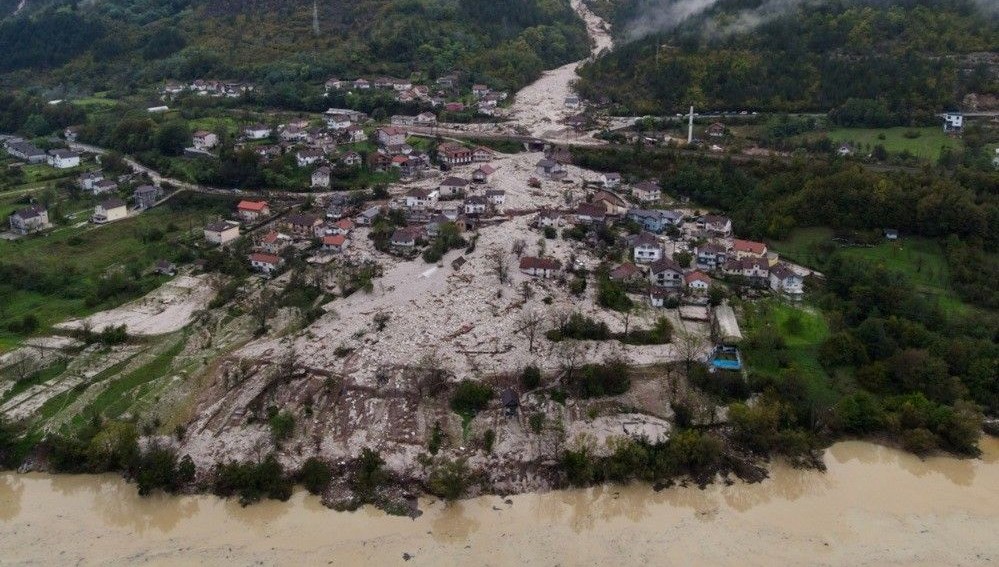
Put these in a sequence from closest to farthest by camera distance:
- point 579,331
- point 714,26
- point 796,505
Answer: point 796,505
point 579,331
point 714,26

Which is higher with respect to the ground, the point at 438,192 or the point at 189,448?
the point at 438,192

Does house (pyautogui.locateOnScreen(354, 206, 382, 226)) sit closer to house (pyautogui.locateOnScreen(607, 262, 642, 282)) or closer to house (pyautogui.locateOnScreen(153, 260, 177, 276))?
house (pyautogui.locateOnScreen(153, 260, 177, 276))

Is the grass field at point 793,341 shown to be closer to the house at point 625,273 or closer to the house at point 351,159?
the house at point 625,273

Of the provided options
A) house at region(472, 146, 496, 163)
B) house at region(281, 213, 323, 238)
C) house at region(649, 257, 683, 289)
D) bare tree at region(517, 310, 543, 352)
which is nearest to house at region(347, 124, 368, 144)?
house at region(472, 146, 496, 163)

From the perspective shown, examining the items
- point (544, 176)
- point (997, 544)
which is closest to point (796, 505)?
point (997, 544)

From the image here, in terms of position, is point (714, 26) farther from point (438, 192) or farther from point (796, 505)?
point (796, 505)
